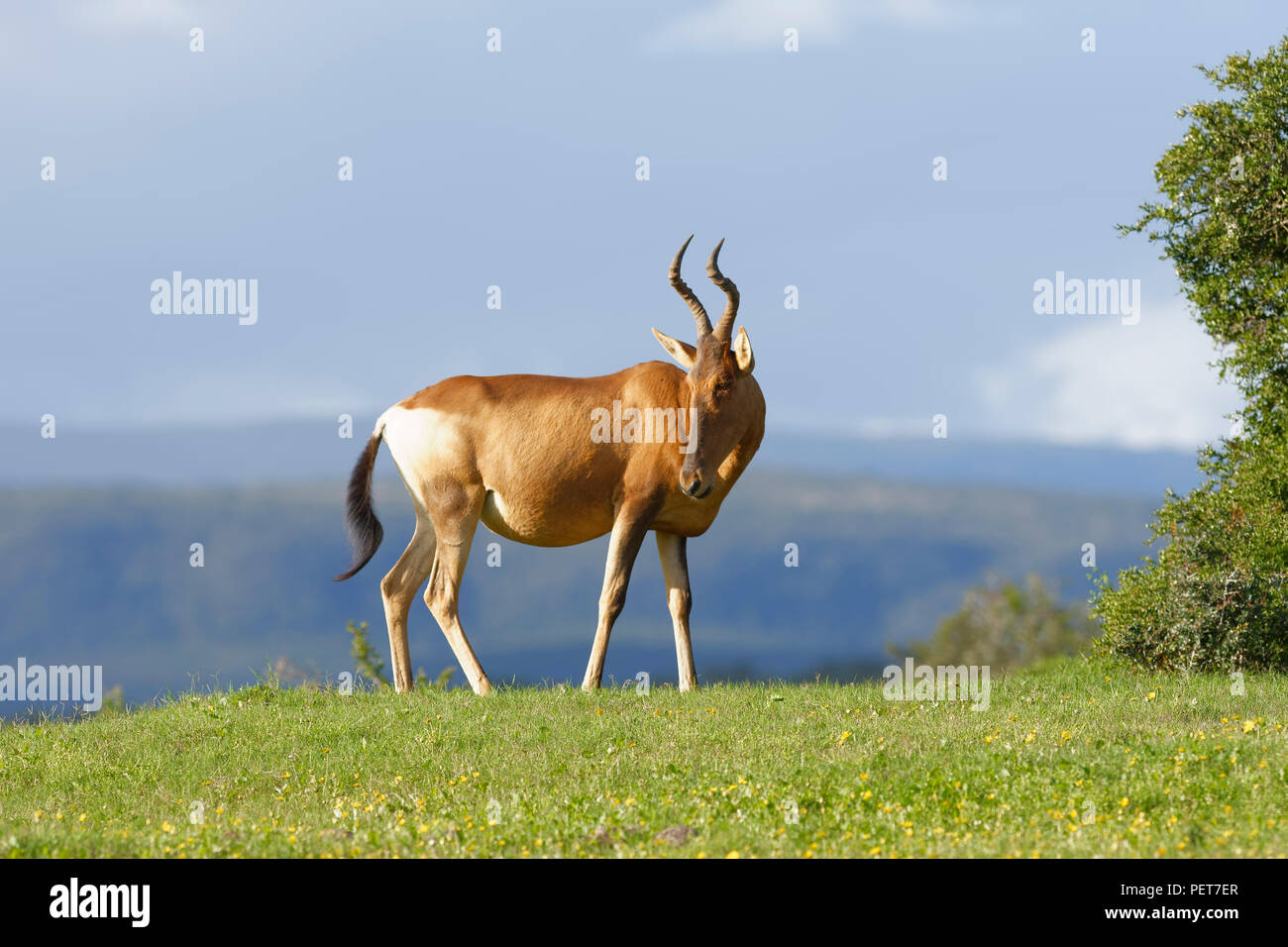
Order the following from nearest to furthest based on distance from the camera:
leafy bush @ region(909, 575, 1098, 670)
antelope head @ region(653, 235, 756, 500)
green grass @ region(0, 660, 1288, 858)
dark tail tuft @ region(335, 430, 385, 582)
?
green grass @ region(0, 660, 1288, 858)
antelope head @ region(653, 235, 756, 500)
dark tail tuft @ region(335, 430, 385, 582)
leafy bush @ region(909, 575, 1098, 670)

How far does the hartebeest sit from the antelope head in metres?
0.02

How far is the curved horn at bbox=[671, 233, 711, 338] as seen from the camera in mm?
15773

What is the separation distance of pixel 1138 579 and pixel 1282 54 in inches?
361

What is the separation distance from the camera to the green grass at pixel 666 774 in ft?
30.4

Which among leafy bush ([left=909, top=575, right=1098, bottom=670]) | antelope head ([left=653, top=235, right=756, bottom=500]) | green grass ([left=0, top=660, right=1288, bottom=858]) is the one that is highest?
antelope head ([left=653, top=235, right=756, bottom=500])

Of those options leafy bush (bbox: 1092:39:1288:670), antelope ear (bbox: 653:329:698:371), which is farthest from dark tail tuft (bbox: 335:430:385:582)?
leafy bush (bbox: 1092:39:1288:670)

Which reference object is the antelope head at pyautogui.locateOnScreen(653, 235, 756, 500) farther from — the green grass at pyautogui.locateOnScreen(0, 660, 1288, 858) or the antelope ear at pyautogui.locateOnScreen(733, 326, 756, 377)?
the green grass at pyautogui.locateOnScreen(0, 660, 1288, 858)

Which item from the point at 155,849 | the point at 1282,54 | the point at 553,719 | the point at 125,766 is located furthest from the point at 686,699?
the point at 1282,54

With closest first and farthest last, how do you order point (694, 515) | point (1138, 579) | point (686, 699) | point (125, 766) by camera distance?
point (125, 766) → point (686, 699) → point (694, 515) → point (1138, 579)

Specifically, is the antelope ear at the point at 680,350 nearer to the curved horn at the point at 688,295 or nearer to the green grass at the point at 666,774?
the curved horn at the point at 688,295

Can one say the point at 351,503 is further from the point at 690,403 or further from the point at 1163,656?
the point at 1163,656

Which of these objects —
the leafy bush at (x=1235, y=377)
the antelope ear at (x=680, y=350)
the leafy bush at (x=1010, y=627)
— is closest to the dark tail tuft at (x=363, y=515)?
the antelope ear at (x=680, y=350)
